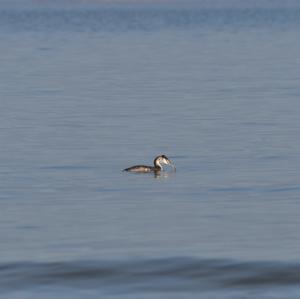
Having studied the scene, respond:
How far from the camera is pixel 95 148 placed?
2723cm

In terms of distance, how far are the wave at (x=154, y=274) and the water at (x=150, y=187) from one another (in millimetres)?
21

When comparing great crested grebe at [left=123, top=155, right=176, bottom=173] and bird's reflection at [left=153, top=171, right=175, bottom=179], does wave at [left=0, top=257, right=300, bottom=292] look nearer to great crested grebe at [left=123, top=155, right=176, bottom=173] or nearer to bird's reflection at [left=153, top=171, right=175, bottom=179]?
bird's reflection at [left=153, top=171, right=175, bottom=179]

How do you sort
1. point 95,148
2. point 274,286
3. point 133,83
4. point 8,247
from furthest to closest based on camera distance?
point 133,83, point 95,148, point 8,247, point 274,286

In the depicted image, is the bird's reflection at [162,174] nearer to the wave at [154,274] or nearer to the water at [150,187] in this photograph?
the water at [150,187]

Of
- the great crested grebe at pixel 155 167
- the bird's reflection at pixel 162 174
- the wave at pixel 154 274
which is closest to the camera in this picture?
the wave at pixel 154 274

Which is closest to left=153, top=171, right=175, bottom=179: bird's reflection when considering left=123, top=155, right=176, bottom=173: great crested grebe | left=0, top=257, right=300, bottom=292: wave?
left=123, top=155, right=176, bottom=173: great crested grebe

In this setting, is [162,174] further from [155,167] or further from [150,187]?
[150,187]

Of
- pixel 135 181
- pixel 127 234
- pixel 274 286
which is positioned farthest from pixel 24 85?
pixel 274 286

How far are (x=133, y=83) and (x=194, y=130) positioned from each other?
42.1ft

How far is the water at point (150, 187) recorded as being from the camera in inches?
661

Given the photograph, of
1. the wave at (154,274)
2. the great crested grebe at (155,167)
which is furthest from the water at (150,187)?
the great crested grebe at (155,167)

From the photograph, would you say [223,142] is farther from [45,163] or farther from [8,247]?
[8,247]

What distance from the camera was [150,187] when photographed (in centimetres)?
2336

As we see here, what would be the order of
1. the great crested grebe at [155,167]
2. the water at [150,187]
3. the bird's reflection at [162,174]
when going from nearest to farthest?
the water at [150,187], the bird's reflection at [162,174], the great crested grebe at [155,167]
